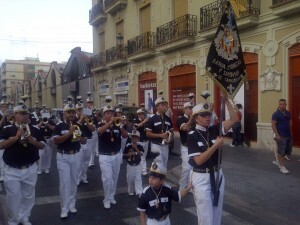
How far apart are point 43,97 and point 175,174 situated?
4602 centimetres

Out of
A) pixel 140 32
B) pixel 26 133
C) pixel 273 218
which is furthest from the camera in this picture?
pixel 140 32

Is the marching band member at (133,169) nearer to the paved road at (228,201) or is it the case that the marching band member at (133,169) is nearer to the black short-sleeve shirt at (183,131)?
the paved road at (228,201)

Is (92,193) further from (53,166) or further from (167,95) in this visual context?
(167,95)

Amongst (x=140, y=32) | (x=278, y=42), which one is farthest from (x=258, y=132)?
(x=140, y=32)

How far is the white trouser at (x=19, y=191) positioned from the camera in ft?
18.1

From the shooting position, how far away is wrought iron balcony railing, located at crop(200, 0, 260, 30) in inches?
515

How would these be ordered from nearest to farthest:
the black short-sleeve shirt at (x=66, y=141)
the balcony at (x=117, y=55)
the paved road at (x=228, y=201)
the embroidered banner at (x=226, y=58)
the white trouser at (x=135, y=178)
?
the embroidered banner at (x=226, y=58)
the paved road at (x=228, y=201)
the black short-sleeve shirt at (x=66, y=141)
the white trouser at (x=135, y=178)
the balcony at (x=117, y=55)

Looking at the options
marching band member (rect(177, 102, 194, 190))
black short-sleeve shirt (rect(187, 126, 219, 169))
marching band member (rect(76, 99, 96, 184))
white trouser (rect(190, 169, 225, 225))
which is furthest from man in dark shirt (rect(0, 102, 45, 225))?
marching band member (rect(177, 102, 194, 190))

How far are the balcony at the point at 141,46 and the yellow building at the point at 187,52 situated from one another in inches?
2.3

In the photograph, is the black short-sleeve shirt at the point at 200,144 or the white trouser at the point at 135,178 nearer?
the black short-sleeve shirt at the point at 200,144

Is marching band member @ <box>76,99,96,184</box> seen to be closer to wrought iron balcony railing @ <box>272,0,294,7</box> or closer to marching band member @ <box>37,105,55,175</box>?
A: marching band member @ <box>37,105,55,175</box>

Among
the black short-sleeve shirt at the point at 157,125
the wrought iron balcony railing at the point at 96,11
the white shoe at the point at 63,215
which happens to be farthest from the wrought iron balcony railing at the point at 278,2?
the wrought iron balcony railing at the point at 96,11

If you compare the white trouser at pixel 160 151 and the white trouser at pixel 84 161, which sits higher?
the white trouser at pixel 160 151

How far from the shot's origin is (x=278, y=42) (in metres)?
12.4
